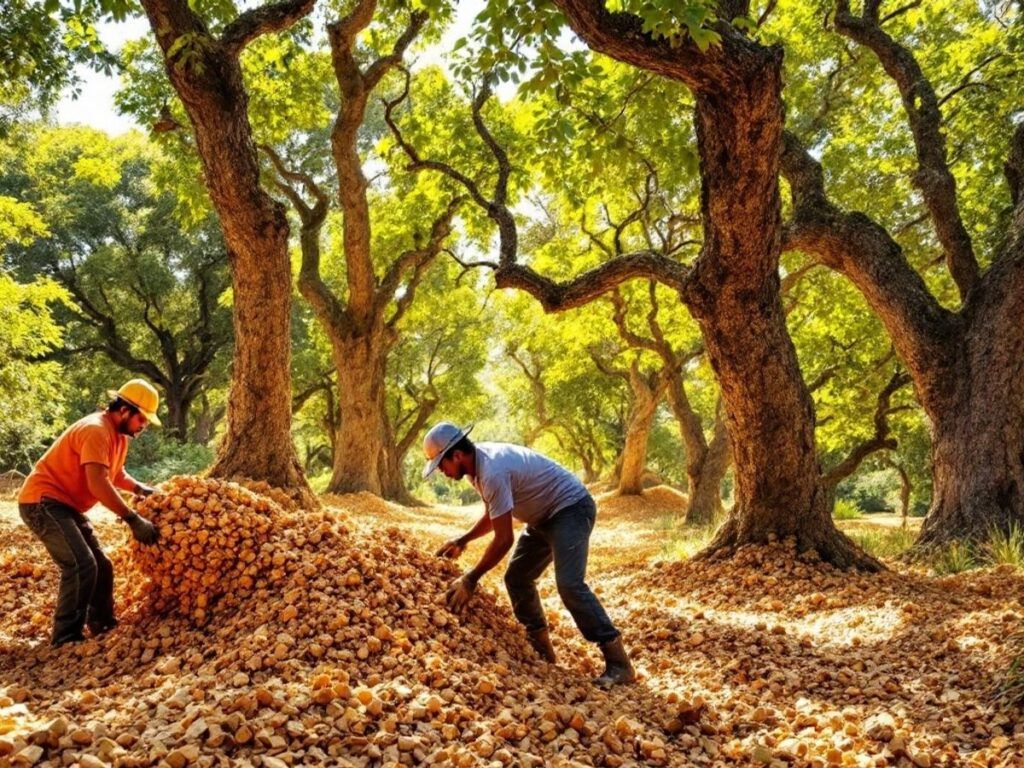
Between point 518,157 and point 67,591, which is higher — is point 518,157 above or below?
above

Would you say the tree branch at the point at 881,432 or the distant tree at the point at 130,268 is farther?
the distant tree at the point at 130,268

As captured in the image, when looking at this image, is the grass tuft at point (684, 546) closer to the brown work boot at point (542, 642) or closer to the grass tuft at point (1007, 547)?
the grass tuft at point (1007, 547)

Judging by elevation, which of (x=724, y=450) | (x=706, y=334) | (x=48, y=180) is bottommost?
(x=724, y=450)

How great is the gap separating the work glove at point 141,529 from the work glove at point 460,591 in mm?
1789

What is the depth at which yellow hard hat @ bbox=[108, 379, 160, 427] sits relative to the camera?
13.9 feet

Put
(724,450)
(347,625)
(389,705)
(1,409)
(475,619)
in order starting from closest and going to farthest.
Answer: (389,705)
(347,625)
(475,619)
(1,409)
(724,450)

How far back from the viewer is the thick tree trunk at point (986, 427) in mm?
6449

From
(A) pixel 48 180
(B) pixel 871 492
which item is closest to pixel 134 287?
(A) pixel 48 180

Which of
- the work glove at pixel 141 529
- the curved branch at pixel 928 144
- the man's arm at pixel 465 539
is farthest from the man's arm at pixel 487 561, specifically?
the curved branch at pixel 928 144

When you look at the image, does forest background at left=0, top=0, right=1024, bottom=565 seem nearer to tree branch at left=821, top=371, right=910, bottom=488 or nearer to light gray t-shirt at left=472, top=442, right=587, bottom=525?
tree branch at left=821, top=371, right=910, bottom=488

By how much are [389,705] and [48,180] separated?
22.4 meters

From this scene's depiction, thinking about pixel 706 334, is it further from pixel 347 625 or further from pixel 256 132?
pixel 256 132

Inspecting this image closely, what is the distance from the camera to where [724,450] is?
13.4 m

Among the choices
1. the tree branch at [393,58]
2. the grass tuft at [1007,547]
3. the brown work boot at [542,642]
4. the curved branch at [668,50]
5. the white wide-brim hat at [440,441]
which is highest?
the tree branch at [393,58]
